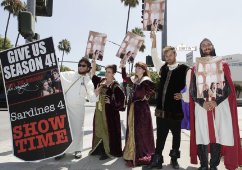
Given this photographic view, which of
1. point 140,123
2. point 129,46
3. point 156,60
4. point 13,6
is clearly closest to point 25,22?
point 129,46

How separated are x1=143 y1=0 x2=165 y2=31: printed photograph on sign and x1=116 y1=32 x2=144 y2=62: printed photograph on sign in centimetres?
33

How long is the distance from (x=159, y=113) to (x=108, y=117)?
123cm

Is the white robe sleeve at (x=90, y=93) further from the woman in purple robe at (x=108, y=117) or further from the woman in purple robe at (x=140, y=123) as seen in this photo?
the woman in purple robe at (x=140, y=123)

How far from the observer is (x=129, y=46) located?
7105mm

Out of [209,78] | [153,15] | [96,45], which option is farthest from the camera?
[96,45]

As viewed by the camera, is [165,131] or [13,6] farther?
[13,6]

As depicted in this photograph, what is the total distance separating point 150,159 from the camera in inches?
225

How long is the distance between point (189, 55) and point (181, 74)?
3.81 m

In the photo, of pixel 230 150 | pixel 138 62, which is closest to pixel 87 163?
pixel 138 62

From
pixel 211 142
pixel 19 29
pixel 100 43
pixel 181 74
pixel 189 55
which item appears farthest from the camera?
pixel 189 55

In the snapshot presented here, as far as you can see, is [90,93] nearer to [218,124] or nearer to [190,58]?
[218,124]

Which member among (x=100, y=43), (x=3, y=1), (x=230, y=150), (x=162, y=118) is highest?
(x=3, y=1)

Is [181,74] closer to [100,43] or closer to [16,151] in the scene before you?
[100,43]

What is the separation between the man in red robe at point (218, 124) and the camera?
498 cm
